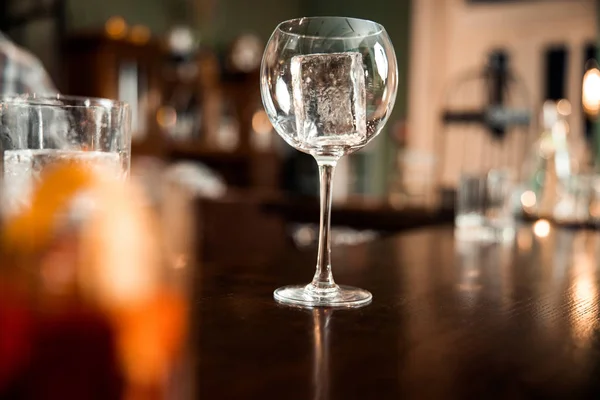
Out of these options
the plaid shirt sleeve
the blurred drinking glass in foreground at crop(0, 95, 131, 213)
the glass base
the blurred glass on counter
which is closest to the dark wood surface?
the glass base

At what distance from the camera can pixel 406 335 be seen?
0.42 metres

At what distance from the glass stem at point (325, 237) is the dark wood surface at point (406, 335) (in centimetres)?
4

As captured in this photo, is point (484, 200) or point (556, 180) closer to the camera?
point (484, 200)

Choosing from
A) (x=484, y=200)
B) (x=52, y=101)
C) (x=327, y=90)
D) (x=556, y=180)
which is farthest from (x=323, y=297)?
(x=556, y=180)

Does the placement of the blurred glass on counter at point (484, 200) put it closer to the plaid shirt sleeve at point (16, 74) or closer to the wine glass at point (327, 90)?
the wine glass at point (327, 90)

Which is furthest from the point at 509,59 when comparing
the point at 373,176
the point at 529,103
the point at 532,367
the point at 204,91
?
the point at 532,367

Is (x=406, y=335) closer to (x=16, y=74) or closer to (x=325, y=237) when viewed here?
(x=325, y=237)

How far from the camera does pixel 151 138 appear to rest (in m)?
4.69

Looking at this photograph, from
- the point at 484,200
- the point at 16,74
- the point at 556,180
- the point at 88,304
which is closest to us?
the point at 88,304

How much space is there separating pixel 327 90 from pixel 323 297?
152 mm

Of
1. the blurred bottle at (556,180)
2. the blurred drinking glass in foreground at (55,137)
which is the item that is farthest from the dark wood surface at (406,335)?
the blurred bottle at (556,180)

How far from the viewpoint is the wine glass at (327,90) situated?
0.52 m

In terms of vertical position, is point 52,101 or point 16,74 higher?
point 16,74

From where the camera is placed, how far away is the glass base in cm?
51
